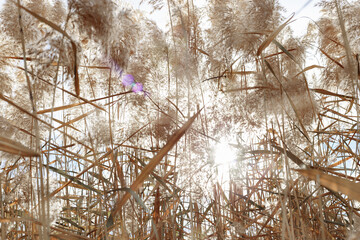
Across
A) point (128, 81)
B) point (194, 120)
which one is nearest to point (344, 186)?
point (194, 120)

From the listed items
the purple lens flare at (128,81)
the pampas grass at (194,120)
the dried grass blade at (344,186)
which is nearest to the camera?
the dried grass blade at (344,186)

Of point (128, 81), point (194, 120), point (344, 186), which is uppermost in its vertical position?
point (128, 81)

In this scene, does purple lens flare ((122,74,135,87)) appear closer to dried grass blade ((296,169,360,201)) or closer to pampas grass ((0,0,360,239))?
pampas grass ((0,0,360,239))

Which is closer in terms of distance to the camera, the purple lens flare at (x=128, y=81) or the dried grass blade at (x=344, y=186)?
the dried grass blade at (x=344, y=186)

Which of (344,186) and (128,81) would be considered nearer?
(344,186)

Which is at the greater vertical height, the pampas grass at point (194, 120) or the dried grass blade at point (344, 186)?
the pampas grass at point (194, 120)

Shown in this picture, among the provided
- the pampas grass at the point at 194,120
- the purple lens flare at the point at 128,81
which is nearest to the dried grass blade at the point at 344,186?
the pampas grass at the point at 194,120

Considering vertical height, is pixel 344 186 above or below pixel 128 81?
below

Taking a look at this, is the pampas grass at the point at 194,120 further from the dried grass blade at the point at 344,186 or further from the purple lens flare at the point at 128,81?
the dried grass blade at the point at 344,186

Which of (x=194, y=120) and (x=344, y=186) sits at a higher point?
(x=194, y=120)

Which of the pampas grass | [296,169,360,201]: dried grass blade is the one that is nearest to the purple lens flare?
the pampas grass

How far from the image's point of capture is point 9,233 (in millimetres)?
2068

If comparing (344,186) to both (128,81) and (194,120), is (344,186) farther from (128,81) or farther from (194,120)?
(128,81)

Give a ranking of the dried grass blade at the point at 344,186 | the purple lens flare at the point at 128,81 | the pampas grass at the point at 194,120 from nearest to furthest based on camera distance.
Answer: the dried grass blade at the point at 344,186 → the pampas grass at the point at 194,120 → the purple lens flare at the point at 128,81
